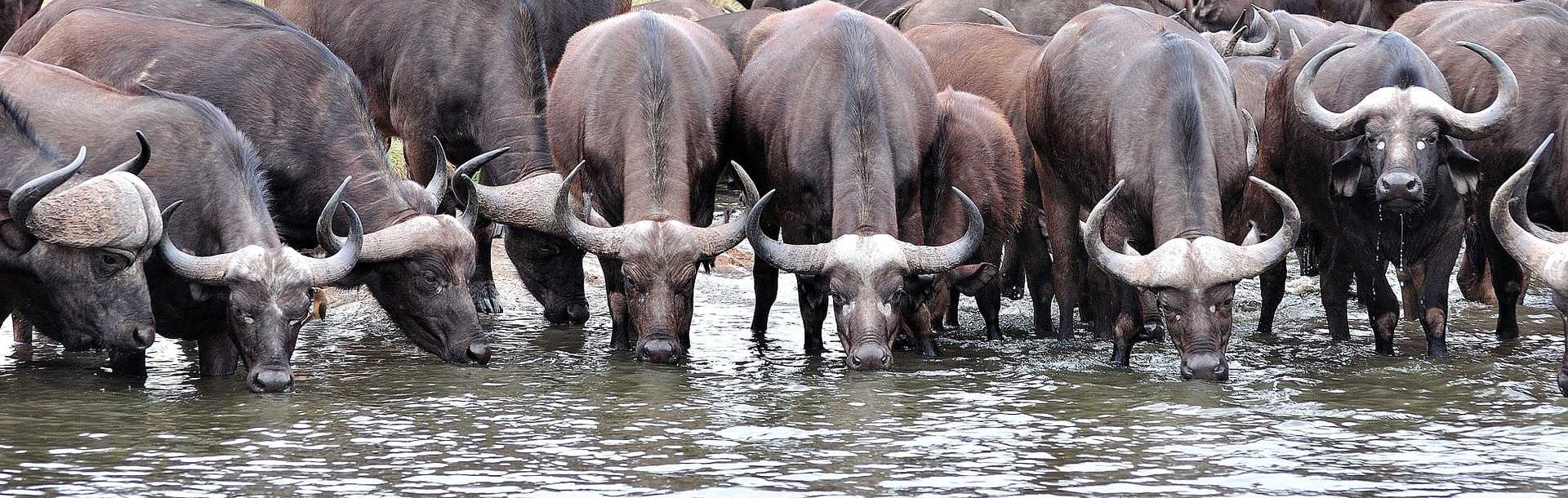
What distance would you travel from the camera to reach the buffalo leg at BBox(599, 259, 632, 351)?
35.3ft

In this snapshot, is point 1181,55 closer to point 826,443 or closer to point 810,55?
point 810,55

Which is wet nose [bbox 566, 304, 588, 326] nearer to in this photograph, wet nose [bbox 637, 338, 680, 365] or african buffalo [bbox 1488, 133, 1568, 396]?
wet nose [bbox 637, 338, 680, 365]

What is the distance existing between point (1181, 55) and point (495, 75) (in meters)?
4.36

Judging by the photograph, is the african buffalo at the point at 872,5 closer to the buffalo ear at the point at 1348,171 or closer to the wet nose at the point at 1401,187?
the buffalo ear at the point at 1348,171

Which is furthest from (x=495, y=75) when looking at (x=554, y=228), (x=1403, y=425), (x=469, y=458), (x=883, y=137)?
(x=1403, y=425)

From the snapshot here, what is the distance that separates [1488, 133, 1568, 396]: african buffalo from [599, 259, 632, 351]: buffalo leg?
14.6 ft

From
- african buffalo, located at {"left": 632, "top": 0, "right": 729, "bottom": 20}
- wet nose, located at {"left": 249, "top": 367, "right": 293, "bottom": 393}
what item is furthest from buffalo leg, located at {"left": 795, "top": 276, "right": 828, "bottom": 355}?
african buffalo, located at {"left": 632, "top": 0, "right": 729, "bottom": 20}

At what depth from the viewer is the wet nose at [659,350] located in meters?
10.2

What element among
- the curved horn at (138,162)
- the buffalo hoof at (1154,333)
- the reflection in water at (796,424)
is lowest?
the reflection in water at (796,424)

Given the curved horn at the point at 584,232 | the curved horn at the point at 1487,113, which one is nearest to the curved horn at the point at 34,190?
the curved horn at the point at 584,232

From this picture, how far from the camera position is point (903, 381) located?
9.94 m

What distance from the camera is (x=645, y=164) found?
422 inches

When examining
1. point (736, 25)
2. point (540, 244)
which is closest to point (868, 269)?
point (540, 244)

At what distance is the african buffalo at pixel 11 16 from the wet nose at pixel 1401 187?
30.5 ft
